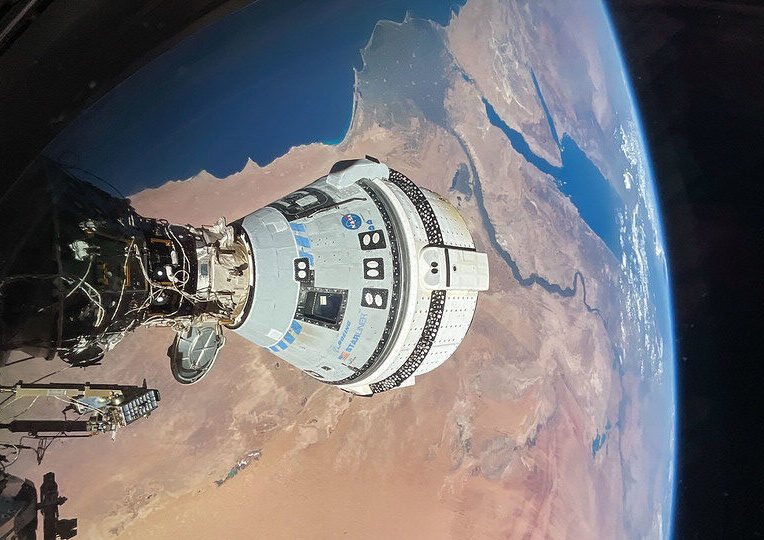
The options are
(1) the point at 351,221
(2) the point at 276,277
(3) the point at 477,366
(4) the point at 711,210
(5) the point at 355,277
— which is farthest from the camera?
(3) the point at 477,366

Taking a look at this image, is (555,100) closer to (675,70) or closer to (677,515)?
(675,70)

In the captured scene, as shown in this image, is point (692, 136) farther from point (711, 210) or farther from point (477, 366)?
point (477, 366)

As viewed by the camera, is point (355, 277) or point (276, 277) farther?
point (355, 277)

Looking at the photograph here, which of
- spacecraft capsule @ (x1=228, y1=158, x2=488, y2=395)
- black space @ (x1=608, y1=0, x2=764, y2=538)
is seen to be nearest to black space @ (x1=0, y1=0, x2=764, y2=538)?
black space @ (x1=608, y1=0, x2=764, y2=538)

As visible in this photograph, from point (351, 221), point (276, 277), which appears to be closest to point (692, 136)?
point (351, 221)

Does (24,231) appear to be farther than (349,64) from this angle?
No

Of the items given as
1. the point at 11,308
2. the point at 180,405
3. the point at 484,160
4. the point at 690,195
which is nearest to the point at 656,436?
the point at 690,195

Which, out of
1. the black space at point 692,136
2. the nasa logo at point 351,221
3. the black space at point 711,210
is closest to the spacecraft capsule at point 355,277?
the nasa logo at point 351,221
